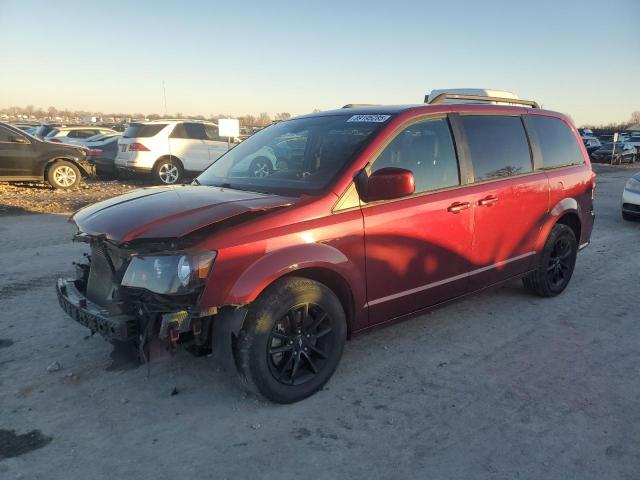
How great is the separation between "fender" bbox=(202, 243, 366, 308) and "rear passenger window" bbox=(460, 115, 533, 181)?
1660mm

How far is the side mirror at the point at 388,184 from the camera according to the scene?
3.33m

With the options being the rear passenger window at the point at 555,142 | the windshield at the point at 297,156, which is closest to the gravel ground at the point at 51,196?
the windshield at the point at 297,156

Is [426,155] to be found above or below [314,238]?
above

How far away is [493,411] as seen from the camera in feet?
10.3

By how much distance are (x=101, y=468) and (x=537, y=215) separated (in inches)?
164

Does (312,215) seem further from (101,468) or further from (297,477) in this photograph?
(101,468)

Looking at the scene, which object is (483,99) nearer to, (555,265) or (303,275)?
(555,265)

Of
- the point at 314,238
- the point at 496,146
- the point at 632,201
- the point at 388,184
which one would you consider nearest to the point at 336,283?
the point at 314,238

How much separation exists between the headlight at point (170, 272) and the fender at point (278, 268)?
0.10m

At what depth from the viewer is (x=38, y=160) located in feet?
41.2

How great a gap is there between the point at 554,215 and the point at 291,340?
3.25 meters

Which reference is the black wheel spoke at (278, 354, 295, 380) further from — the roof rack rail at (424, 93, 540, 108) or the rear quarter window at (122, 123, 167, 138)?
the rear quarter window at (122, 123, 167, 138)

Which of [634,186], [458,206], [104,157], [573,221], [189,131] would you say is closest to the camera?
[458,206]

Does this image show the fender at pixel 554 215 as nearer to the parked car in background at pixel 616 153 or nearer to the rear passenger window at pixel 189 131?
the rear passenger window at pixel 189 131
